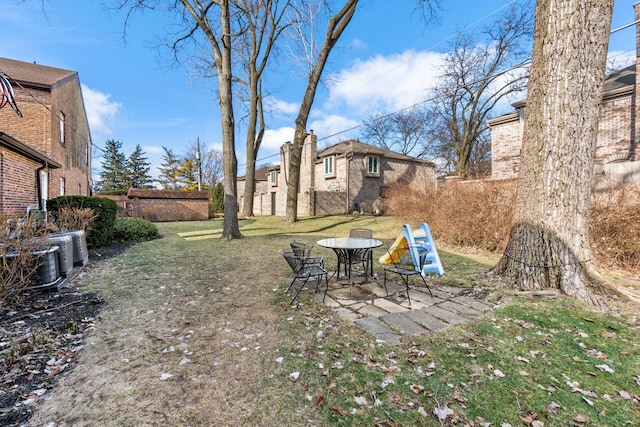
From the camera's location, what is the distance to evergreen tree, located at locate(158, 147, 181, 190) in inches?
1695

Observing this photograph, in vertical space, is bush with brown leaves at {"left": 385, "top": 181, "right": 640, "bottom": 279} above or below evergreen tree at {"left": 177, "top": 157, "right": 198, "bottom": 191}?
below

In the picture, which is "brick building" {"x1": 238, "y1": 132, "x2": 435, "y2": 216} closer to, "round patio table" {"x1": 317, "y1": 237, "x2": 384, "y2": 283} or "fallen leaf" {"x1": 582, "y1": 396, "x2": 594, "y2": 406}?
"round patio table" {"x1": 317, "y1": 237, "x2": 384, "y2": 283}

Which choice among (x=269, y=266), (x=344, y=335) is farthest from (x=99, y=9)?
(x=344, y=335)

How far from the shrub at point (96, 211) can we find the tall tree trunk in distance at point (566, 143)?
36.3 feet

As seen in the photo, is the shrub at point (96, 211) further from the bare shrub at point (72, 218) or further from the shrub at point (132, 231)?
the shrub at point (132, 231)

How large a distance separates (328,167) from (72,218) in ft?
62.2

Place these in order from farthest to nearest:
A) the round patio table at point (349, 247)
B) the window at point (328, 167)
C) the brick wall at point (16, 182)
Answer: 1. the window at point (328, 167)
2. the brick wall at point (16, 182)
3. the round patio table at point (349, 247)

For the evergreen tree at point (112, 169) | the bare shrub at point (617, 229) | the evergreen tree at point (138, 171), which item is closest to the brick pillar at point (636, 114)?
the bare shrub at point (617, 229)

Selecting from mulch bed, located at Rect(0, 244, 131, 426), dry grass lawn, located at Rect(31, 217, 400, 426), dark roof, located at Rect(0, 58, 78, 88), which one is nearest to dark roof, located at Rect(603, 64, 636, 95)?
dry grass lawn, located at Rect(31, 217, 400, 426)

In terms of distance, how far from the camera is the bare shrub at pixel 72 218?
24.4 feet

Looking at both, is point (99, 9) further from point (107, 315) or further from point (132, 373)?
point (132, 373)

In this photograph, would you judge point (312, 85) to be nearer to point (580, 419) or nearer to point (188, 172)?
point (580, 419)

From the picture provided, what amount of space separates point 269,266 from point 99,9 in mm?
11638

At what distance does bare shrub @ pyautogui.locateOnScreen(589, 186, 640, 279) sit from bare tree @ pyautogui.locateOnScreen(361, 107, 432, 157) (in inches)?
1012
